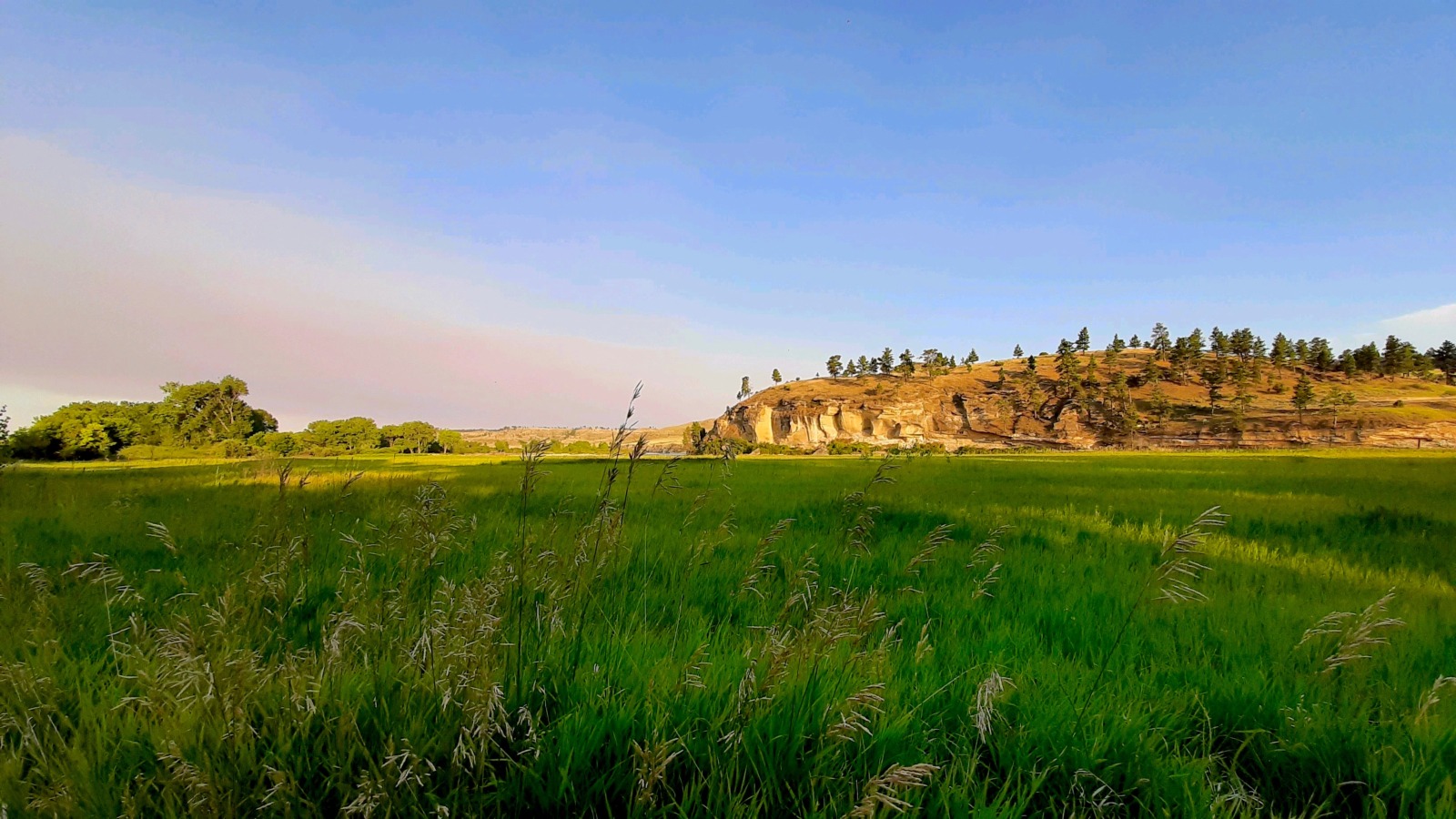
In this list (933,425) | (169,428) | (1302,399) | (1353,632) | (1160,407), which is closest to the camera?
(1353,632)

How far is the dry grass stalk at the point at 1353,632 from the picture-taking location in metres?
2.45

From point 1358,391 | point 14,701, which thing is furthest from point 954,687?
point 1358,391

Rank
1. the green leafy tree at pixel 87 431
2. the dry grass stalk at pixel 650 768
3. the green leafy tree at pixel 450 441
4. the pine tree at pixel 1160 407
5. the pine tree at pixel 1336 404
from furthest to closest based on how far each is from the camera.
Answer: the pine tree at pixel 1160 407
the pine tree at pixel 1336 404
the green leafy tree at pixel 450 441
the green leafy tree at pixel 87 431
the dry grass stalk at pixel 650 768

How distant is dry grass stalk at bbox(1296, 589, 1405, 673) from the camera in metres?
2.45

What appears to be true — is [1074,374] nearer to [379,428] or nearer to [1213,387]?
[1213,387]

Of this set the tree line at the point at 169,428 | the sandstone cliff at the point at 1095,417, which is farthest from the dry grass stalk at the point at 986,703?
the sandstone cliff at the point at 1095,417

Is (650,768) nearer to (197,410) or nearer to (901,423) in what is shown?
(197,410)

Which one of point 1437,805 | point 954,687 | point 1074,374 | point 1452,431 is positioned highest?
point 1074,374

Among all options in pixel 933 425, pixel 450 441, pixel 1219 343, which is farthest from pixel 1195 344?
pixel 450 441

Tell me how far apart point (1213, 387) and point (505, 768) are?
651 ft

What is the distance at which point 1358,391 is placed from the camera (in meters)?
143

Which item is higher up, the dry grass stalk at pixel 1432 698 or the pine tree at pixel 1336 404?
the dry grass stalk at pixel 1432 698

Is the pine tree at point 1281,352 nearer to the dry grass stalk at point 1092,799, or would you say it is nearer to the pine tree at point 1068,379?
the pine tree at point 1068,379

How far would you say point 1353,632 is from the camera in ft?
9.05
